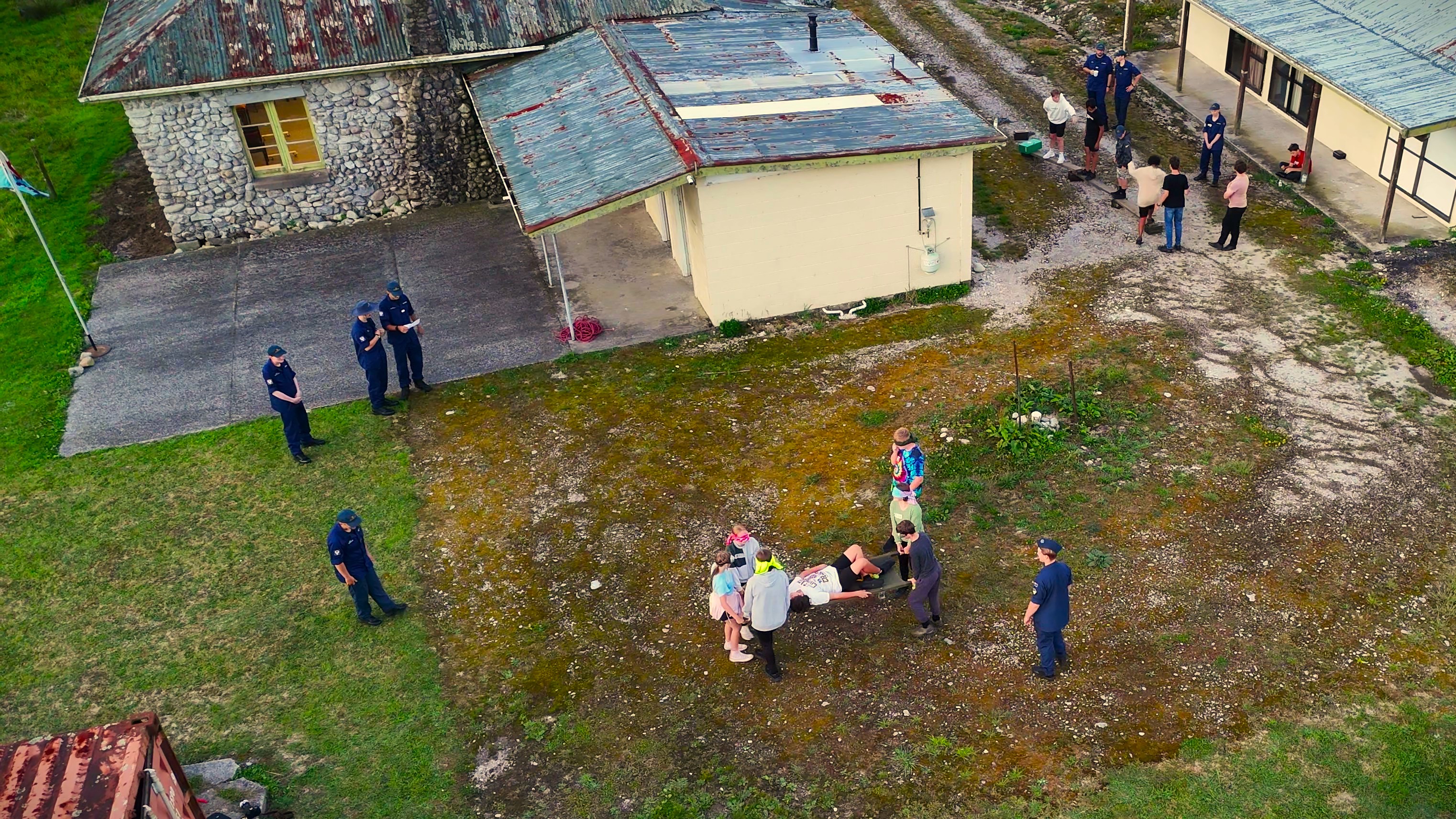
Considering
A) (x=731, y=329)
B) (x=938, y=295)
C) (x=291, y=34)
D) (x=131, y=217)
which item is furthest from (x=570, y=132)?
(x=131, y=217)

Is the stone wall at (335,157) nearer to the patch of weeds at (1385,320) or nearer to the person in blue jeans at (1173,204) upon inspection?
the person in blue jeans at (1173,204)

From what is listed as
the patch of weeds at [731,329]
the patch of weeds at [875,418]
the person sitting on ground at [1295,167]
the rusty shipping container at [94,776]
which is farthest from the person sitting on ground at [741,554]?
the person sitting on ground at [1295,167]

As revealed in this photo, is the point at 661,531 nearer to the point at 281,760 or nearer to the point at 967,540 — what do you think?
the point at 967,540

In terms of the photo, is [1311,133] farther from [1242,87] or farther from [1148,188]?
[1148,188]

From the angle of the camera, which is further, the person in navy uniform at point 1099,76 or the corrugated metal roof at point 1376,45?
the person in navy uniform at point 1099,76

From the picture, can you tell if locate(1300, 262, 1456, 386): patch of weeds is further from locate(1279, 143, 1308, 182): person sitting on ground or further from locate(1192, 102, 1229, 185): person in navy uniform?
locate(1192, 102, 1229, 185): person in navy uniform

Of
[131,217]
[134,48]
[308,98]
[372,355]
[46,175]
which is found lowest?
[131,217]
